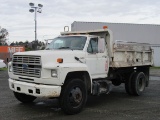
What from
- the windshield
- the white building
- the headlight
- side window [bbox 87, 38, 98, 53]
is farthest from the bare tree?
the headlight

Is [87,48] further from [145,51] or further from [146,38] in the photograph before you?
[146,38]

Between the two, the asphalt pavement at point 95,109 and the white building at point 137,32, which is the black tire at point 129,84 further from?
the white building at point 137,32

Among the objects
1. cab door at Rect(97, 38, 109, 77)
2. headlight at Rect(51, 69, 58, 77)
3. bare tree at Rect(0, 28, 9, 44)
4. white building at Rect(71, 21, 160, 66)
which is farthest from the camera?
bare tree at Rect(0, 28, 9, 44)

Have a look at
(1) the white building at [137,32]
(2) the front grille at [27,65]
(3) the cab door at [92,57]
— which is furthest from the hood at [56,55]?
(1) the white building at [137,32]

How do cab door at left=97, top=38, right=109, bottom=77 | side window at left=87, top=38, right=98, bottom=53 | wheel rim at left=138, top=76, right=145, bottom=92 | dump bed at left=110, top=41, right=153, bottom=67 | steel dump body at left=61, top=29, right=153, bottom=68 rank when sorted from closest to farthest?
side window at left=87, top=38, right=98, bottom=53, cab door at left=97, top=38, right=109, bottom=77, steel dump body at left=61, top=29, right=153, bottom=68, dump bed at left=110, top=41, right=153, bottom=67, wheel rim at left=138, top=76, right=145, bottom=92

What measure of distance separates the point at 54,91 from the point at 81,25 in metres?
29.4

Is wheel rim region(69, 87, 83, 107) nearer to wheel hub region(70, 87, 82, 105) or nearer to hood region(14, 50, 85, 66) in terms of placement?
wheel hub region(70, 87, 82, 105)

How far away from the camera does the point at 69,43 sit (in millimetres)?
9242

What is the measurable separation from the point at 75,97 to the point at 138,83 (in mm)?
4296

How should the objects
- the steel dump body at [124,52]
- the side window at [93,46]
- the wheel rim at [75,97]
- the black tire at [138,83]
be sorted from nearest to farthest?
the wheel rim at [75,97]
the side window at [93,46]
the steel dump body at [124,52]
the black tire at [138,83]

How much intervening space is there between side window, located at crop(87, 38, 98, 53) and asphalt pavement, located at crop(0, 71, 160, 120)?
5.81ft

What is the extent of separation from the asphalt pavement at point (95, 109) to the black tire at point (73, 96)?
0.19m

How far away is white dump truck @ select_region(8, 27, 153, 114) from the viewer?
7609 mm

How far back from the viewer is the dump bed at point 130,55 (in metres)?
10.1
